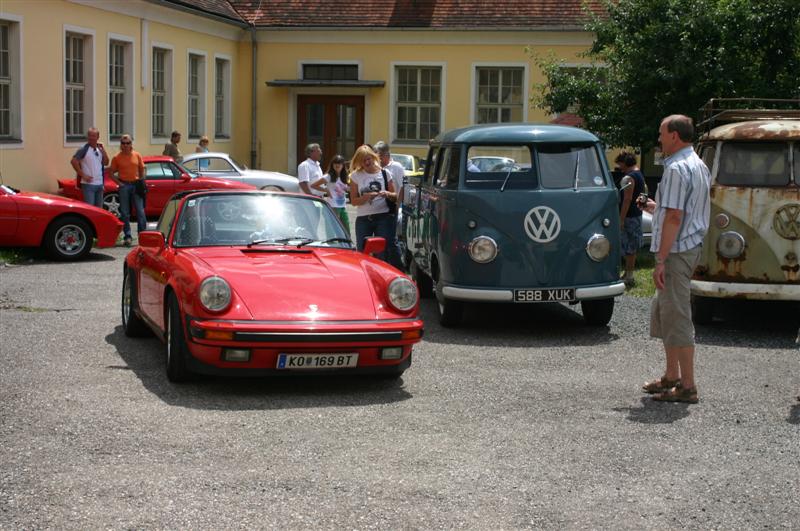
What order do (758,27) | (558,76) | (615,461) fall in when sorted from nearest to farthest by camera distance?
(615,461) < (758,27) < (558,76)

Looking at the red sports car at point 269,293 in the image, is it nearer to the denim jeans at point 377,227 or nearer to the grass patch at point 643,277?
the denim jeans at point 377,227

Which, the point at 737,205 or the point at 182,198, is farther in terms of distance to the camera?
the point at 737,205

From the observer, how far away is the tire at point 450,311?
1105cm

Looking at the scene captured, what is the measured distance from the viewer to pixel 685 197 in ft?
25.2

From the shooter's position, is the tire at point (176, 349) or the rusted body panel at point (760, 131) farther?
the rusted body panel at point (760, 131)

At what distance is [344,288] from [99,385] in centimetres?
174

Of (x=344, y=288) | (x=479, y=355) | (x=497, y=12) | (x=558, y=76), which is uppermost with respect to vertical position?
(x=497, y=12)

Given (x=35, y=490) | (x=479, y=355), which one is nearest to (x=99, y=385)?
(x=35, y=490)

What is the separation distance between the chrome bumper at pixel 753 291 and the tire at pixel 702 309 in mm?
607

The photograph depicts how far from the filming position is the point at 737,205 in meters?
10.9

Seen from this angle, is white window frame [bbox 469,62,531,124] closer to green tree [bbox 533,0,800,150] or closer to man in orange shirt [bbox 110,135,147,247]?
green tree [bbox 533,0,800,150]

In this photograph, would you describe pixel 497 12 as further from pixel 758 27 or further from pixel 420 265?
pixel 420 265

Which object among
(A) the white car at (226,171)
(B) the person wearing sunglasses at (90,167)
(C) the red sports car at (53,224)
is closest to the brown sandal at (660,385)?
(C) the red sports car at (53,224)

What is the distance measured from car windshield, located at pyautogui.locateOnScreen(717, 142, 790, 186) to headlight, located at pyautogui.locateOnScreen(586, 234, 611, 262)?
1.26 meters
